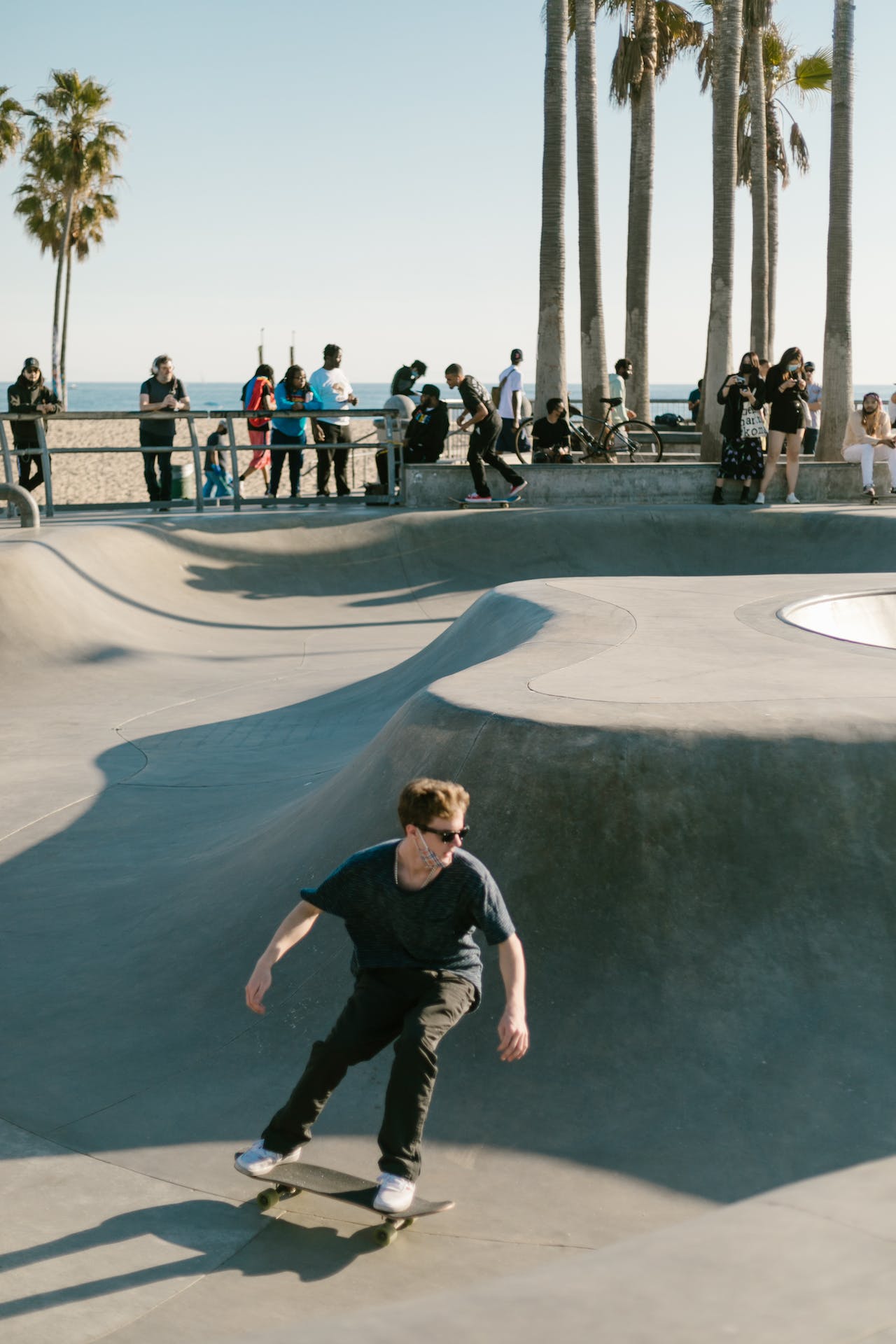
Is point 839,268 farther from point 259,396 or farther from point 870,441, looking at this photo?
point 259,396

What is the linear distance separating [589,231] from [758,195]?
953cm

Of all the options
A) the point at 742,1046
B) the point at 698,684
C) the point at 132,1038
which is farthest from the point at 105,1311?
the point at 698,684

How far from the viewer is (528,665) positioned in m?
6.49

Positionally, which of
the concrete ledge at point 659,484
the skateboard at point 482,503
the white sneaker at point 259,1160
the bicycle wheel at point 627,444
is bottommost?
the white sneaker at point 259,1160

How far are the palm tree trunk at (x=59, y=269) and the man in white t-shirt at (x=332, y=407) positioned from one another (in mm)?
33680

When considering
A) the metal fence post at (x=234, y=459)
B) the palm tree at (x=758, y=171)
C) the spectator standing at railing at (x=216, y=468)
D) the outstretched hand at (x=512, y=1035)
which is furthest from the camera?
the palm tree at (x=758, y=171)

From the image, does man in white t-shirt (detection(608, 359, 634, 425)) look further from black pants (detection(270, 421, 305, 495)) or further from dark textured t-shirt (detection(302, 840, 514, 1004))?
dark textured t-shirt (detection(302, 840, 514, 1004))

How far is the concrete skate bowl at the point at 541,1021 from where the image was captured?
11.2ft

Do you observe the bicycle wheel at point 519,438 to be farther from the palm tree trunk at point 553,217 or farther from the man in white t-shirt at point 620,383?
the man in white t-shirt at point 620,383

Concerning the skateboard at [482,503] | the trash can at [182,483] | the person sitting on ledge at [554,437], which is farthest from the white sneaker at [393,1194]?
the trash can at [182,483]

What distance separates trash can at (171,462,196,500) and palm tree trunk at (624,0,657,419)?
30.5 ft

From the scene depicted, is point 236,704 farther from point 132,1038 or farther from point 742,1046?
point 742,1046

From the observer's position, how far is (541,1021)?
4.48 meters

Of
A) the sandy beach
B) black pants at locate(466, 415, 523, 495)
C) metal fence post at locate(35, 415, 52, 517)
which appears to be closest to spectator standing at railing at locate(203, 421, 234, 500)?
the sandy beach
